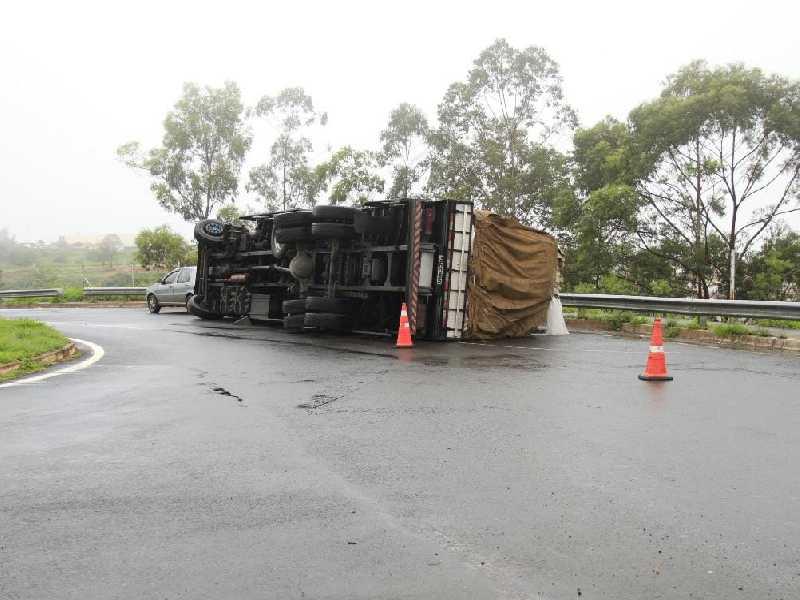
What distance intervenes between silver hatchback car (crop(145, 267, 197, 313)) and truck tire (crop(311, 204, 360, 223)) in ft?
36.5

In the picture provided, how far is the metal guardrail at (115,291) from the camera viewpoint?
33156 mm

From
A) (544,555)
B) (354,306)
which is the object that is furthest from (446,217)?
(544,555)

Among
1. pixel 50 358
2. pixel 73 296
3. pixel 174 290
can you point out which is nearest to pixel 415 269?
pixel 50 358

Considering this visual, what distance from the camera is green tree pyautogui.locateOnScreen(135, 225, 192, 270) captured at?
135ft

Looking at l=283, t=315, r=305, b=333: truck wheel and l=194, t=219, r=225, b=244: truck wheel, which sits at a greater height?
l=194, t=219, r=225, b=244: truck wheel

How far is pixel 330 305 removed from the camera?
49.3 ft

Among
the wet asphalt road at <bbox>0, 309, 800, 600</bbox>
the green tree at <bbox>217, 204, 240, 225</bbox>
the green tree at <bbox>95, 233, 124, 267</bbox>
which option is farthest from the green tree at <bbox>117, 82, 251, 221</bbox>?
the wet asphalt road at <bbox>0, 309, 800, 600</bbox>

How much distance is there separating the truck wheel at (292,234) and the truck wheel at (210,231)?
430 centimetres

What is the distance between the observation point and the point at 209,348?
13.0 metres

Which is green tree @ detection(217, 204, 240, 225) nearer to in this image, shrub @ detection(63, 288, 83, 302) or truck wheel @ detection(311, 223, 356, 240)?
shrub @ detection(63, 288, 83, 302)

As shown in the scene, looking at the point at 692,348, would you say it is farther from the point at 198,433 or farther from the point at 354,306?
the point at 198,433

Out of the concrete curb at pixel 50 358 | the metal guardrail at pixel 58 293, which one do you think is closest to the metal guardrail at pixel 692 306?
the concrete curb at pixel 50 358

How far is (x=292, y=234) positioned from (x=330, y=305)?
2.22m

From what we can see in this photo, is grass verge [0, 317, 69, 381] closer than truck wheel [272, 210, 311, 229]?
Yes
